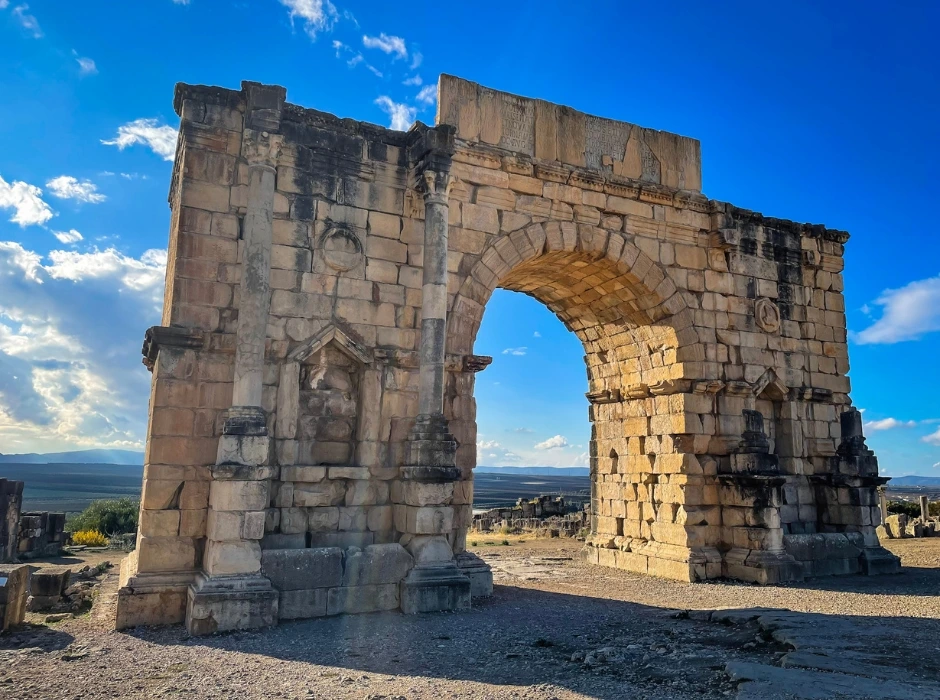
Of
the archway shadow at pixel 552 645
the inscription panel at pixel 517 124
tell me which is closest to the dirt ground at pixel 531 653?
the archway shadow at pixel 552 645

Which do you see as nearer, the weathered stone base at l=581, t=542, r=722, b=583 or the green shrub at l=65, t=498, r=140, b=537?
the weathered stone base at l=581, t=542, r=722, b=583

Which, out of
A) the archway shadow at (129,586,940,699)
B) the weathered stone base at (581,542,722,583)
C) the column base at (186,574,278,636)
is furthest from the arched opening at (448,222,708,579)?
the column base at (186,574,278,636)

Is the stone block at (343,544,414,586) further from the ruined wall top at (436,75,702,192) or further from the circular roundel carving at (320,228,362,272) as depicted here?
the ruined wall top at (436,75,702,192)

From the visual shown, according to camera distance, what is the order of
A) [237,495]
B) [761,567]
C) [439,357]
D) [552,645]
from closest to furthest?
[552,645] < [237,495] < [439,357] < [761,567]

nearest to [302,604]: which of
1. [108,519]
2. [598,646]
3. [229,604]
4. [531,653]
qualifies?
[229,604]

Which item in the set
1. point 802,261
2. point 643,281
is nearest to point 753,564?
point 643,281

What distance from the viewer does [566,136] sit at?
10562 mm

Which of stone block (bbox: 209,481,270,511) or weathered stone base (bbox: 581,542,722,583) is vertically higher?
stone block (bbox: 209,481,270,511)

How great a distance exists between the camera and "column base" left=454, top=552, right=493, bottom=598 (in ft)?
28.1

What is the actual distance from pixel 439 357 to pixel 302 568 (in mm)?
2762

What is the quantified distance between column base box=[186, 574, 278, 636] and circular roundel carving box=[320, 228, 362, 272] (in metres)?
3.55

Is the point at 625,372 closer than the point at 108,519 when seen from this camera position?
Yes

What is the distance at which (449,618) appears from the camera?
7457mm

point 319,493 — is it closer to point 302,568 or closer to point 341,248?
point 302,568
